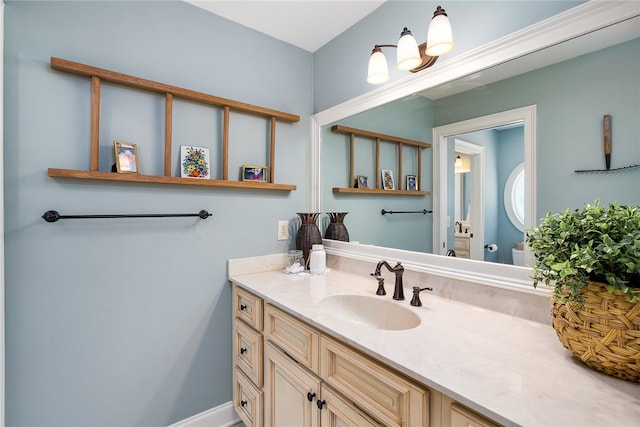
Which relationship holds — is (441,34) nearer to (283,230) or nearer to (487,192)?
(487,192)

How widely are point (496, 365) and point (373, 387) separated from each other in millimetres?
334

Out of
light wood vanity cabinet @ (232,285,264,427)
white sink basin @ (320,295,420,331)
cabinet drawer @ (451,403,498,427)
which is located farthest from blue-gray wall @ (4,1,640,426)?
cabinet drawer @ (451,403,498,427)

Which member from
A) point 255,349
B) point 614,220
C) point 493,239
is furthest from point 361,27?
point 255,349

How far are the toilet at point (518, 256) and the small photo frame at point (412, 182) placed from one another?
1.84 ft

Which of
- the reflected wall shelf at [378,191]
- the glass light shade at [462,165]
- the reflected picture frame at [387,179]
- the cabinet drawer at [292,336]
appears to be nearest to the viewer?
the cabinet drawer at [292,336]

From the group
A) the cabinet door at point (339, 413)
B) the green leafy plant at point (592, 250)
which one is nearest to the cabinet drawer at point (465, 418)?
the cabinet door at point (339, 413)

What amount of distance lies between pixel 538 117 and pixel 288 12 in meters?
1.40

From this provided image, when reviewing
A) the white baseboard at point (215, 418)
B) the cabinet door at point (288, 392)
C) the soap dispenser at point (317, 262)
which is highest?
the soap dispenser at point (317, 262)

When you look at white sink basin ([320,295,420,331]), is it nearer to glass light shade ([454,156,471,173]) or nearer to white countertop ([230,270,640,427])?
white countertop ([230,270,640,427])

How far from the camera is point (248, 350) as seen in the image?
5.02 feet

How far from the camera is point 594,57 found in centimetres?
94

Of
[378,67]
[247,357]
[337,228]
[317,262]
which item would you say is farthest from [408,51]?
[247,357]

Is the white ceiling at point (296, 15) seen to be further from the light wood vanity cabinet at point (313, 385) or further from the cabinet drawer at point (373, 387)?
the cabinet drawer at point (373, 387)

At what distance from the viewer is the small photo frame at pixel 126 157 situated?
4.44 ft
